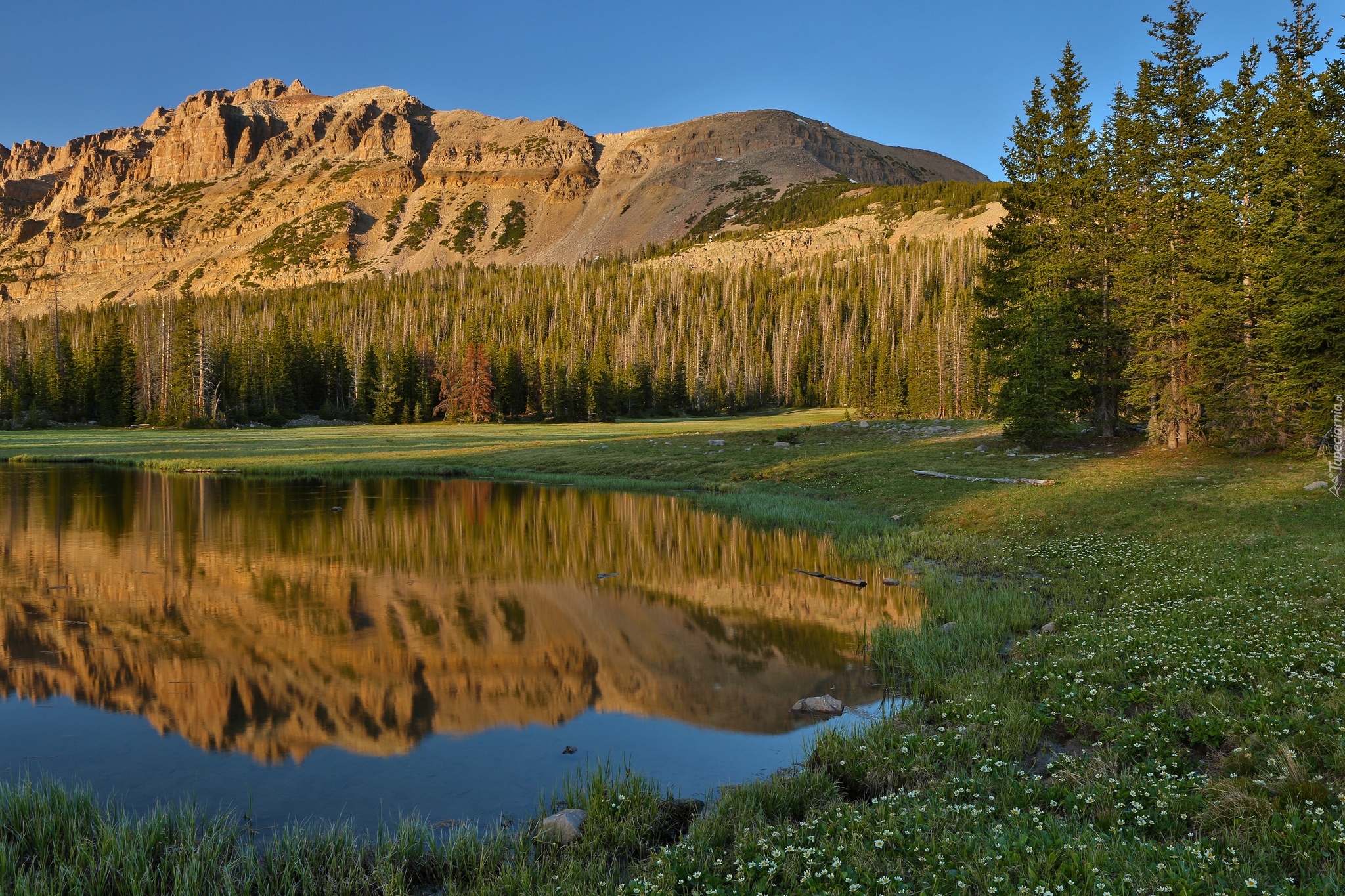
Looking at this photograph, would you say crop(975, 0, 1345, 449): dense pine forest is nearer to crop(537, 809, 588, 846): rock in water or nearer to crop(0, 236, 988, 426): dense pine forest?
crop(0, 236, 988, 426): dense pine forest

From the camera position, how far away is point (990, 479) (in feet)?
88.1

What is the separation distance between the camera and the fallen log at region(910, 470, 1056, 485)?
2541 cm


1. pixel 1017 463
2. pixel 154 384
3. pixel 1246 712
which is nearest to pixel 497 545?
pixel 1246 712

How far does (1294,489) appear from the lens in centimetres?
2005

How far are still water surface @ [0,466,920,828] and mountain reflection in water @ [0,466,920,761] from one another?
0.20 feet

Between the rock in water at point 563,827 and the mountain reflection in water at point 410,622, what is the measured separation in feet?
10.2

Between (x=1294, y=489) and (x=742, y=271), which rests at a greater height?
(x=742, y=271)

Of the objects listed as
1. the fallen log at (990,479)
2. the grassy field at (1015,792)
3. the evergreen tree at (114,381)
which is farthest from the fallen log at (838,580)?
the evergreen tree at (114,381)

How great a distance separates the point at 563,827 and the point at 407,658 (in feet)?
21.4

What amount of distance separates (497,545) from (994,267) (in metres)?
28.5

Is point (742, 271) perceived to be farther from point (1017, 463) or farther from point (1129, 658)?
point (1129, 658)

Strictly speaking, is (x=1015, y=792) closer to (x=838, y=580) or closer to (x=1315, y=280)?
(x=838, y=580)

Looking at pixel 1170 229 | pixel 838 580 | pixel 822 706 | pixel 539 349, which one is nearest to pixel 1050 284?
pixel 1170 229

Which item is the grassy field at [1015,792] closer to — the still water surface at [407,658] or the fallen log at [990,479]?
the still water surface at [407,658]
